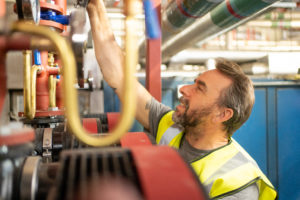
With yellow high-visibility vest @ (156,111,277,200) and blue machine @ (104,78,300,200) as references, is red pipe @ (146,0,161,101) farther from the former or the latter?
blue machine @ (104,78,300,200)

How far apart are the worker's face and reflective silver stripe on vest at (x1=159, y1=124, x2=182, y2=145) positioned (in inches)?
2.9

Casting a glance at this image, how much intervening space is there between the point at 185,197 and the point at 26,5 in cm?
51

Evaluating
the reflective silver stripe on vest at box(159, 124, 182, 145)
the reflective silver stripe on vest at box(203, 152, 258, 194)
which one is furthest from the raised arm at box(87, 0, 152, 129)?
the reflective silver stripe on vest at box(203, 152, 258, 194)

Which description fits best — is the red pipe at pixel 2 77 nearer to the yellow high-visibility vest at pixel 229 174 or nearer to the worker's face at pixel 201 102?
the yellow high-visibility vest at pixel 229 174

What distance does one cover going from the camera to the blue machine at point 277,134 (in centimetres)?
191

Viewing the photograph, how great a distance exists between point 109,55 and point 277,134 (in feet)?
4.08

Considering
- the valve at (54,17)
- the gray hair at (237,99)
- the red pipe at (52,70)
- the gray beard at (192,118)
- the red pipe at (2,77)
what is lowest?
the gray beard at (192,118)

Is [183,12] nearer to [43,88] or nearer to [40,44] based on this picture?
[43,88]

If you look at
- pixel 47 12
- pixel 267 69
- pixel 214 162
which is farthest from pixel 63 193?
pixel 267 69

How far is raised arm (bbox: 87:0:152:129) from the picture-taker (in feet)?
3.95

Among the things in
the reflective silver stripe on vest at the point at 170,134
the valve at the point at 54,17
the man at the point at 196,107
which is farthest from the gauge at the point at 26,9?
the reflective silver stripe on vest at the point at 170,134

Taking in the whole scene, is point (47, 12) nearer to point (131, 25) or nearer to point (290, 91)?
point (131, 25)

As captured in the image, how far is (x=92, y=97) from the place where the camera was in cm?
218

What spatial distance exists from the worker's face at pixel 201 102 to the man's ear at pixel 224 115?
0.06 ft
